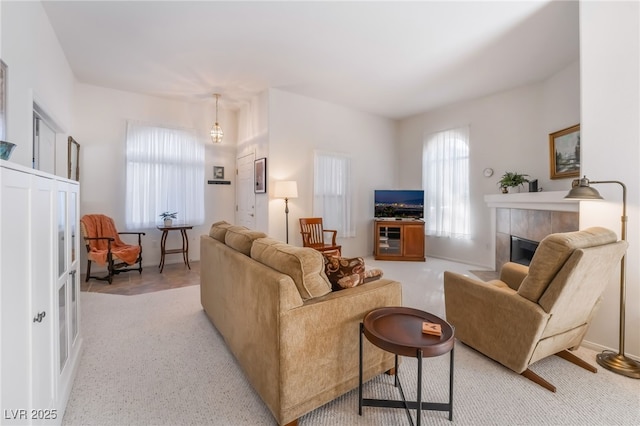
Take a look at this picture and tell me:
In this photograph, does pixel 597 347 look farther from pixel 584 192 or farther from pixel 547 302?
pixel 584 192

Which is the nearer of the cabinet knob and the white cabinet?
the white cabinet

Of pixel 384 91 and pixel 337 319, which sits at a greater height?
pixel 384 91

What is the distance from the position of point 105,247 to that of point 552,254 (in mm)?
5238

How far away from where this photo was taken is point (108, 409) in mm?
1583

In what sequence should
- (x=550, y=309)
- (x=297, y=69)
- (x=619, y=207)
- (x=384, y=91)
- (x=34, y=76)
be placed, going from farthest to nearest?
(x=384, y=91)
(x=297, y=69)
(x=34, y=76)
(x=619, y=207)
(x=550, y=309)

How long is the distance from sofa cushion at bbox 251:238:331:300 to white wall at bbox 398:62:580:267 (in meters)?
4.12

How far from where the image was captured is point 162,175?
4.96 m

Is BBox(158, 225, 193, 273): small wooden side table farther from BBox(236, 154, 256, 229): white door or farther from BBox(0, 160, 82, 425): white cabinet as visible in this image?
BBox(0, 160, 82, 425): white cabinet

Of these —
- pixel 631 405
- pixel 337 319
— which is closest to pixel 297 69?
pixel 337 319

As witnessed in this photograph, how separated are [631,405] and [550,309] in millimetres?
678

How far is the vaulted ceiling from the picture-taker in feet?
8.79

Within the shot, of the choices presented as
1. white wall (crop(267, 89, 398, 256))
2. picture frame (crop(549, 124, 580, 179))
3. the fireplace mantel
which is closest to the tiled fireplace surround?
the fireplace mantel

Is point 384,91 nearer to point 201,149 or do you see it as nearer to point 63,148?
point 201,149

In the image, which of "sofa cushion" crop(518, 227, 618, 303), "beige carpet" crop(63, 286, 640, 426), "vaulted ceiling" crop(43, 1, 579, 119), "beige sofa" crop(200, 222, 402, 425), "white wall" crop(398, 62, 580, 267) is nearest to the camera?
"beige sofa" crop(200, 222, 402, 425)
